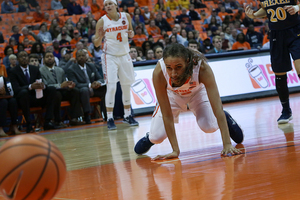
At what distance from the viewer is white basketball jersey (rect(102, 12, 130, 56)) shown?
7.69m

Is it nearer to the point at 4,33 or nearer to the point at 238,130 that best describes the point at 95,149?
the point at 238,130

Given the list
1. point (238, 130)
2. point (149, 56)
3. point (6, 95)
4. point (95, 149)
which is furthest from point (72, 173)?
point (149, 56)

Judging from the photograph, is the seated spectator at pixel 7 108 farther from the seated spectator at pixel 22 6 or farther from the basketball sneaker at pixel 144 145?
the seated spectator at pixel 22 6

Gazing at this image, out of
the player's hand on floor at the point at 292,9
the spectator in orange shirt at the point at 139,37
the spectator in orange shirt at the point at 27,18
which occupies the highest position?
the player's hand on floor at the point at 292,9

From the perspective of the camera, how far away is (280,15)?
216 inches

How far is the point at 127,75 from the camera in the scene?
7.89 m

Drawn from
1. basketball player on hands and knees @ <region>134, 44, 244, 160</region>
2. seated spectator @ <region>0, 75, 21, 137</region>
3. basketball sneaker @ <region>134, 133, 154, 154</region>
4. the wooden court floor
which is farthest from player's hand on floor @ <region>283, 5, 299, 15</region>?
seated spectator @ <region>0, 75, 21, 137</region>

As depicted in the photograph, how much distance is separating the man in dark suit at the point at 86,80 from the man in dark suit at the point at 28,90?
83cm

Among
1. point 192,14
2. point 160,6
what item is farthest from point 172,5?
point 192,14

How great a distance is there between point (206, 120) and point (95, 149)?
172 cm

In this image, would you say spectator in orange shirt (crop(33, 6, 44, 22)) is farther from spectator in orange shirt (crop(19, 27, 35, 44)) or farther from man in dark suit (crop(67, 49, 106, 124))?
man in dark suit (crop(67, 49, 106, 124))

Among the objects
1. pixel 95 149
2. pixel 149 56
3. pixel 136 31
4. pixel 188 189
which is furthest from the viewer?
pixel 136 31

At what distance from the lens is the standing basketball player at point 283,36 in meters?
5.40

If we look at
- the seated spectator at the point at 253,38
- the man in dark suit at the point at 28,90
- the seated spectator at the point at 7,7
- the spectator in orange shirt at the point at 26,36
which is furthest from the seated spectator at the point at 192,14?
the man in dark suit at the point at 28,90
